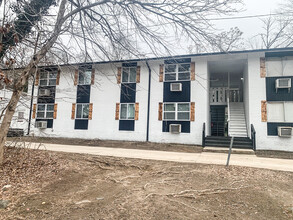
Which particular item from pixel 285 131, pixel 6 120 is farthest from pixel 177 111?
pixel 6 120

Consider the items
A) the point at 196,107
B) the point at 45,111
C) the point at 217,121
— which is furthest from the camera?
the point at 45,111

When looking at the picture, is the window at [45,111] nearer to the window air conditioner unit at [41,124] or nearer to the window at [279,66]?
the window air conditioner unit at [41,124]

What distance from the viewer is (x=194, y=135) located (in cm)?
1207

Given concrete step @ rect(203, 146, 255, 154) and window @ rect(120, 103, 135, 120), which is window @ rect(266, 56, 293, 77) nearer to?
concrete step @ rect(203, 146, 255, 154)

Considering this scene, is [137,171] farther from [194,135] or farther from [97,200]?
[194,135]

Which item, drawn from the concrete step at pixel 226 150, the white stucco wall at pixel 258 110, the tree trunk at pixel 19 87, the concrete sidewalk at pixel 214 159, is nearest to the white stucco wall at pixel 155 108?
the white stucco wall at pixel 258 110

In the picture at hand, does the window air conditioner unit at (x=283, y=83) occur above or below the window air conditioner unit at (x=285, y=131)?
above

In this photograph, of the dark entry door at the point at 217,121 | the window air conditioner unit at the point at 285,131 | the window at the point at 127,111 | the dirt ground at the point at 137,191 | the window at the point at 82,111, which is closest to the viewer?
the dirt ground at the point at 137,191

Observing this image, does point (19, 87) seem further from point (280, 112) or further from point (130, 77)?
point (280, 112)

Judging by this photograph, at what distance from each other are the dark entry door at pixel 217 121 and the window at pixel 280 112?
4.08 meters

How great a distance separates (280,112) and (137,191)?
1067 cm

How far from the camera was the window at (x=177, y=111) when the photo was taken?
41.2 feet

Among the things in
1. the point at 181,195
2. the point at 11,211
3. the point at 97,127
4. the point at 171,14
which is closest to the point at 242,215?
the point at 181,195

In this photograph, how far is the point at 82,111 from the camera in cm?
1461
